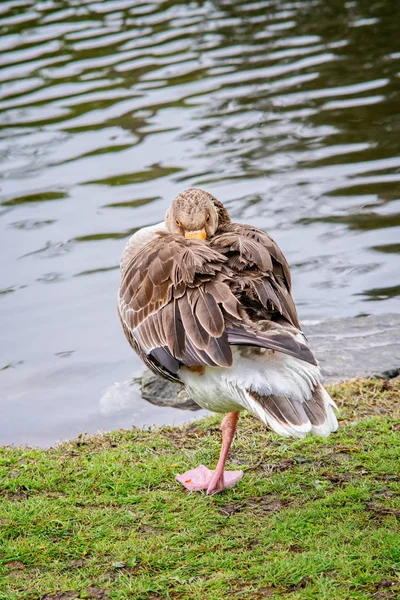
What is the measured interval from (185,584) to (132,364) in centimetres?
477

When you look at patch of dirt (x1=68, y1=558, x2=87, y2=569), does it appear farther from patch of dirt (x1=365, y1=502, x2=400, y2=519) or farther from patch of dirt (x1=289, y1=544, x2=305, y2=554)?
patch of dirt (x1=365, y1=502, x2=400, y2=519)

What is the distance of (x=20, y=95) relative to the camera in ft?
50.2

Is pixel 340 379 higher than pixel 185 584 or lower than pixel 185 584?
lower

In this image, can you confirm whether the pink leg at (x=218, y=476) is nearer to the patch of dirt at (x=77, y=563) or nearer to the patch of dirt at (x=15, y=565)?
the patch of dirt at (x=77, y=563)

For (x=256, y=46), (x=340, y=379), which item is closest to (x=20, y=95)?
(x=256, y=46)

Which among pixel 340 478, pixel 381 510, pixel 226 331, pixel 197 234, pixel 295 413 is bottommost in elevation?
pixel 340 478

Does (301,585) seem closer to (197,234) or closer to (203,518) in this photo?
(203,518)

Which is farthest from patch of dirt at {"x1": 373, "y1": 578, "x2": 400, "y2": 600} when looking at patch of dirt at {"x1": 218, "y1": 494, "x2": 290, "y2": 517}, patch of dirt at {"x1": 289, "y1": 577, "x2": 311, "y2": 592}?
patch of dirt at {"x1": 218, "y1": 494, "x2": 290, "y2": 517}

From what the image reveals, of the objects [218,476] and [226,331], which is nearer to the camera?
[226,331]

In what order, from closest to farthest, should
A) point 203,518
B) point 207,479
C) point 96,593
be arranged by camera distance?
point 96,593, point 203,518, point 207,479

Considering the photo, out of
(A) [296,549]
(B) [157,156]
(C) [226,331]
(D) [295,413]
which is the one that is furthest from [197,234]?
(B) [157,156]

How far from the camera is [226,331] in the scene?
4.67 metres

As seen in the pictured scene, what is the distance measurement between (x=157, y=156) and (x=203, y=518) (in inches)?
347

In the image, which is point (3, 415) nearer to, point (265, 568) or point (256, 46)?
point (265, 568)
